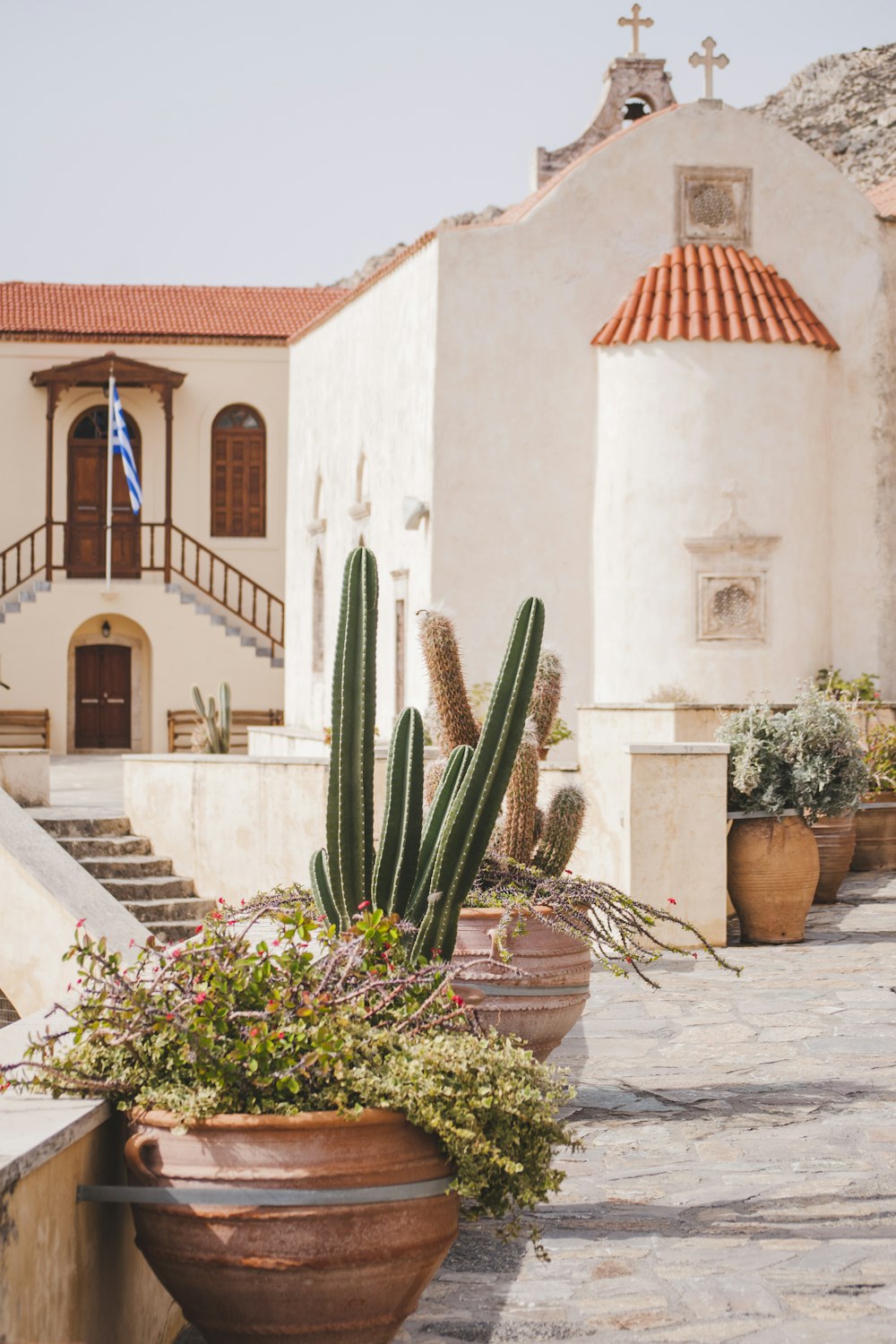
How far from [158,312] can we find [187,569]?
4911 millimetres

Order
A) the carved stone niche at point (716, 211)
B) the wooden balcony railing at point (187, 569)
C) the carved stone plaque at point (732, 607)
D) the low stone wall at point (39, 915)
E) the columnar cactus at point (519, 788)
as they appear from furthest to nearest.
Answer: the wooden balcony railing at point (187, 569), the carved stone niche at point (716, 211), the carved stone plaque at point (732, 607), the low stone wall at point (39, 915), the columnar cactus at point (519, 788)

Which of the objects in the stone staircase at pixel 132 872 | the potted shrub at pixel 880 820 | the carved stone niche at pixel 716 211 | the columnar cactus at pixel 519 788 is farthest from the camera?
the carved stone niche at pixel 716 211

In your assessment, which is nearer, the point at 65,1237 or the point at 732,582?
the point at 65,1237

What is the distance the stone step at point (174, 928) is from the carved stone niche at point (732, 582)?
6616 millimetres

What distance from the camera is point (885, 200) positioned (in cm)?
2014

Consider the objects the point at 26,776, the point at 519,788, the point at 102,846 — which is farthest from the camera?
the point at 26,776

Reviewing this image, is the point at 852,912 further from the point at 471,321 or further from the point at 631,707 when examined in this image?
the point at 471,321

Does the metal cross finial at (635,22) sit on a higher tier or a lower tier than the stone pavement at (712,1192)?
higher

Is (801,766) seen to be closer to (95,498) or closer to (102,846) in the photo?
(102,846)

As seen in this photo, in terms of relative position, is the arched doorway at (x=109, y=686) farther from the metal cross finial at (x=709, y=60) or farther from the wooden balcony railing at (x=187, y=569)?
the metal cross finial at (x=709, y=60)

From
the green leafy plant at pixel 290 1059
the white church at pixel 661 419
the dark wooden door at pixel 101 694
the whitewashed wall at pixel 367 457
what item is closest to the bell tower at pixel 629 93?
the whitewashed wall at pixel 367 457

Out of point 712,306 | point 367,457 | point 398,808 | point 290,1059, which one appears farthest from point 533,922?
point 367,457

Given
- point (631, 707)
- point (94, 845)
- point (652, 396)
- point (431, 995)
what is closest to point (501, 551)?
point (652, 396)

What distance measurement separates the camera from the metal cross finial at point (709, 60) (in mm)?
17500
